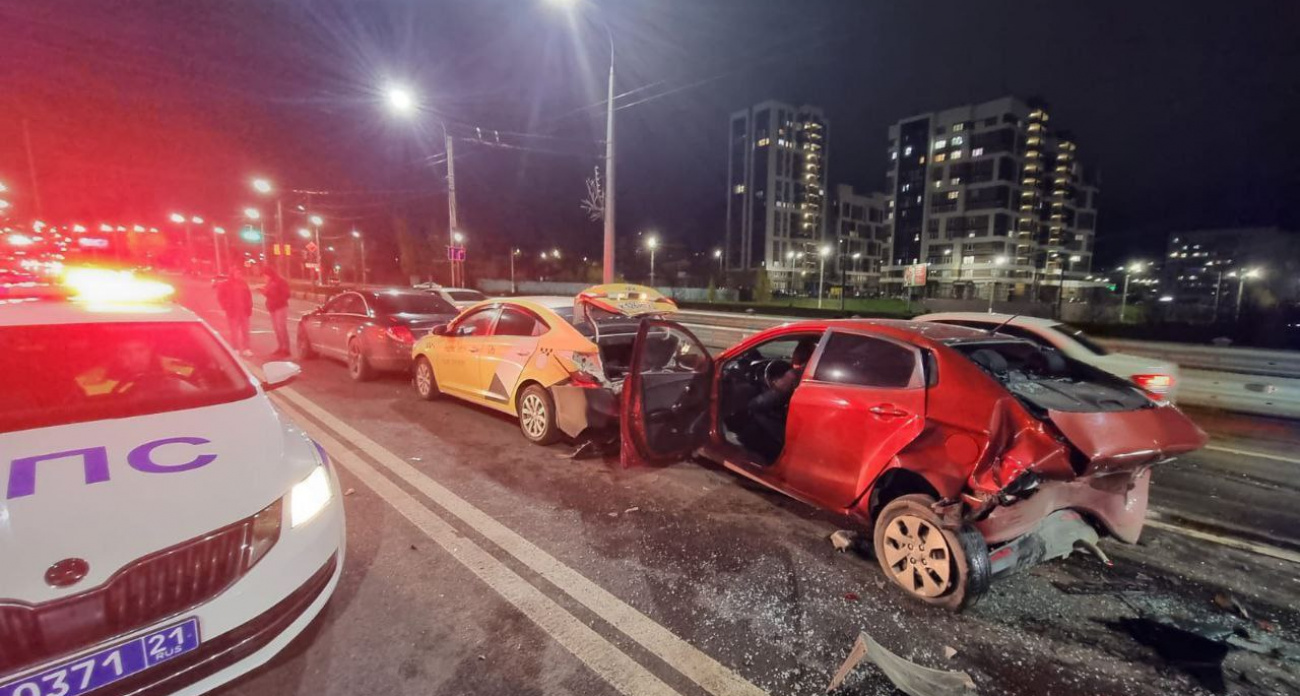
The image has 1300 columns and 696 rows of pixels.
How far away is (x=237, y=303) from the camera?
10.1m

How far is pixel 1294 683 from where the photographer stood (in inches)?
93.8

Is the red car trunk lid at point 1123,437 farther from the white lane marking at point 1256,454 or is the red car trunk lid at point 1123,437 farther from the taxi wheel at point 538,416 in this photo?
the white lane marking at point 1256,454

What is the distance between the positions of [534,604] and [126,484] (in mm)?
1787

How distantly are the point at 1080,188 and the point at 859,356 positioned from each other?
122620 millimetres

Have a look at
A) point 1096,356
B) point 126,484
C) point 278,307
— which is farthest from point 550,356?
point 278,307

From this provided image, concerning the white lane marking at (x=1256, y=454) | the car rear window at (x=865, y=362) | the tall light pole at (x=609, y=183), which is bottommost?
the white lane marking at (x=1256, y=454)

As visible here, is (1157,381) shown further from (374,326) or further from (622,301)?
(374,326)

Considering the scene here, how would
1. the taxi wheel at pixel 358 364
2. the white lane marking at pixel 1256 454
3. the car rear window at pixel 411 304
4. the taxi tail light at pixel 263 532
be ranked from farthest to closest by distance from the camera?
the car rear window at pixel 411 304 → the taxi wheel at pixel 358 364 → the white lane marking at pixel 1256 454 → the taxi tail light at pixel 263 532

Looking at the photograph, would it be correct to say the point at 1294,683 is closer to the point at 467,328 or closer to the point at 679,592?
the point at 679,592

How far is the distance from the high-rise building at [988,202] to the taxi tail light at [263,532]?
278ft

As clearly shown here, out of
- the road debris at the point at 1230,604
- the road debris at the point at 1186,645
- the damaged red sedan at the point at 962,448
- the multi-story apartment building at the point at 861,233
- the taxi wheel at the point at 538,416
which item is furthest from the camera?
the multi-story apartment building at the point at 861,233

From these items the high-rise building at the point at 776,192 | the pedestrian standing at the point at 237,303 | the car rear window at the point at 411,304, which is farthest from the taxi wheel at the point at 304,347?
the high-rise building at the point at 776,192

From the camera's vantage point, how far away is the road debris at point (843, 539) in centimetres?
350

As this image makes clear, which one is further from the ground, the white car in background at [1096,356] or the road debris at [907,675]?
the white car in background at [1096,356]
